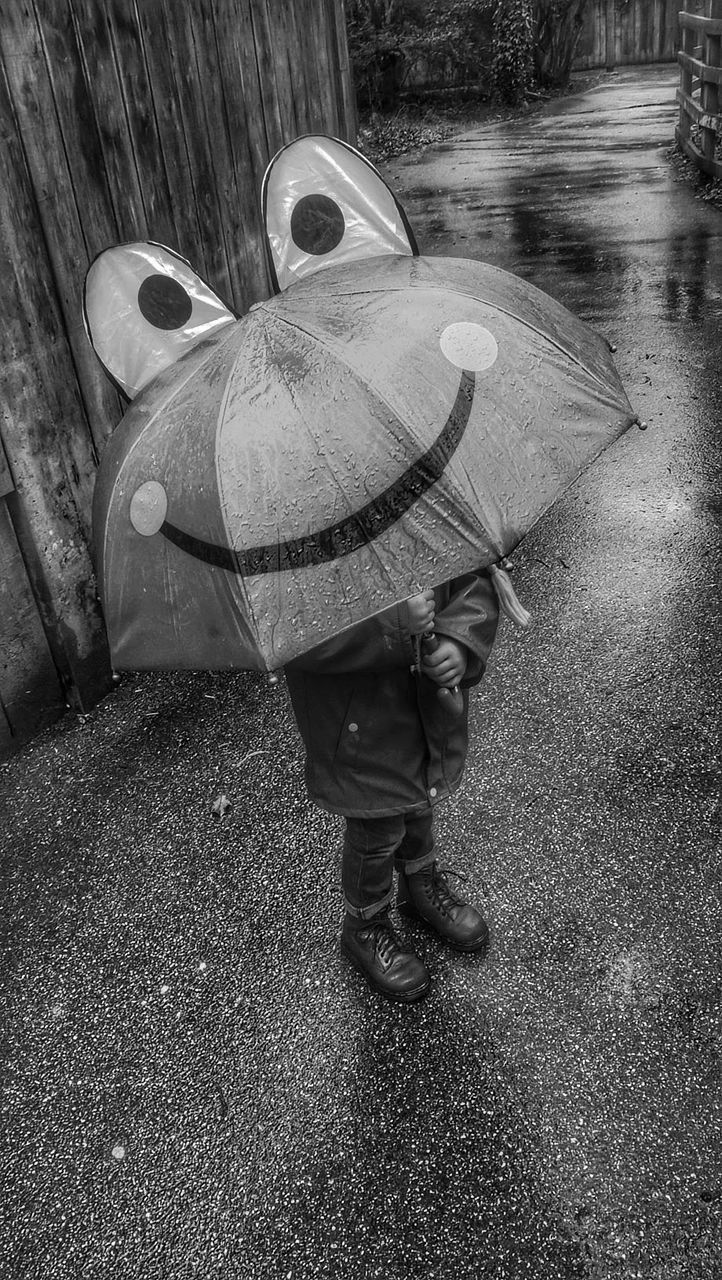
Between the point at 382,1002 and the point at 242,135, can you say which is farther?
the point at 242,135

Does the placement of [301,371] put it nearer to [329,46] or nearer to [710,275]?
[329,46]

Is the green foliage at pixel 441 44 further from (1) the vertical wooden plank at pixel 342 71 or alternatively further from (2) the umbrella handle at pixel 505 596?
(2) the umbrella handle at pixel 505 596

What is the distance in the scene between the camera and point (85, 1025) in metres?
2.67

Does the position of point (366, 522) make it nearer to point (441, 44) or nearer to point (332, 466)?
point (332, 466)

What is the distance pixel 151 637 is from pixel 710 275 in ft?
25.0

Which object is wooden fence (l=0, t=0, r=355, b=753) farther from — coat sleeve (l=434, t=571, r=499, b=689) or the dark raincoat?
coat sleeve (l=434, t=571, r=499, b=689)

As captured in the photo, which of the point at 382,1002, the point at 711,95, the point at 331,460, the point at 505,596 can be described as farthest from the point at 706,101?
the point at 331,460

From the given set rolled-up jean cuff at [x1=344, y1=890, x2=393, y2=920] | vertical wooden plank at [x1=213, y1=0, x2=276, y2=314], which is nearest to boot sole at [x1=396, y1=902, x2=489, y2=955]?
rolled-up jean cuff at [x1=344, y1=890, x2=393, y2=920]

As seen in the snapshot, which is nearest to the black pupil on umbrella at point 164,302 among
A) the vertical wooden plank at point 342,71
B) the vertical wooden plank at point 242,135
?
the vertical wooden plank at point 242,135

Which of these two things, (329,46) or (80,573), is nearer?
(80,573)

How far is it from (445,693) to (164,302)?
1.02 m

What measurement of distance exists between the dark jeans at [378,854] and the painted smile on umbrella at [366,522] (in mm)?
949

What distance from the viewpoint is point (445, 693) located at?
2.18 m

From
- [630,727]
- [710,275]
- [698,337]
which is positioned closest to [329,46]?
[698,337]
